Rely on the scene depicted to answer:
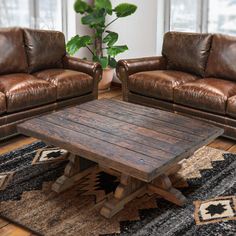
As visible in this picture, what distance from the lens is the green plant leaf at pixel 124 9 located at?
494 centimetres

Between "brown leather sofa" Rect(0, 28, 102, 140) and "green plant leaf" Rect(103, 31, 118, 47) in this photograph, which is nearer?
"brown leather sofa" Rect(0, 28, 102, 140)

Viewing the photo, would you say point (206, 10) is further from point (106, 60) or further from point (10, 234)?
point (10, 234)

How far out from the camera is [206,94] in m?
3.65

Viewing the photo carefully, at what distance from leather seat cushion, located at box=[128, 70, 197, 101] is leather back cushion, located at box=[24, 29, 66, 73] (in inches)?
34.9

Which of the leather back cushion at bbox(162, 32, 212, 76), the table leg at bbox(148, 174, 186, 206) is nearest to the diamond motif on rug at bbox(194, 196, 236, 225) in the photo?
the table leg at bbox(148, 174, 186, 206)

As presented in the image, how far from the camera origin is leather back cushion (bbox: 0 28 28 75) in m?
4.03

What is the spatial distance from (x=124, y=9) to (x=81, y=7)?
0.55 m

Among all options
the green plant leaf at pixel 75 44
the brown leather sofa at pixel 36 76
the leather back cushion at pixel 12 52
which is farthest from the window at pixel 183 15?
the leather back cushion at pixel 12 52

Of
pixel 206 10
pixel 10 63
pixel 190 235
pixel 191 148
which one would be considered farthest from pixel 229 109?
pixel 10 63

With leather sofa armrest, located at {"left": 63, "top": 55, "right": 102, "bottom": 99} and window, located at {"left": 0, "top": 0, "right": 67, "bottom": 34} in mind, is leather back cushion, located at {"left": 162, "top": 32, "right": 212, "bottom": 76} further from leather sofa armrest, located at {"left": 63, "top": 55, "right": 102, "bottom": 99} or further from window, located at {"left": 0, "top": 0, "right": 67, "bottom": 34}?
window, located at {"left": 0, "top": 0, "right": 67, "bottom": 34}

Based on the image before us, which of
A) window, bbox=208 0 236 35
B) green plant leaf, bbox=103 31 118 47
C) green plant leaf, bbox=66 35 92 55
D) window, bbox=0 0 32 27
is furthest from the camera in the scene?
green plant leaf, bbox=103 31 118 47

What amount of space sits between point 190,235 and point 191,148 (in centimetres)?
51

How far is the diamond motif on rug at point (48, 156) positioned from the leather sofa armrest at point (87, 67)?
3.78ft

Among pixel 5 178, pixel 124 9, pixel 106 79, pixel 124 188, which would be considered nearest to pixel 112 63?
pixel 106 79
